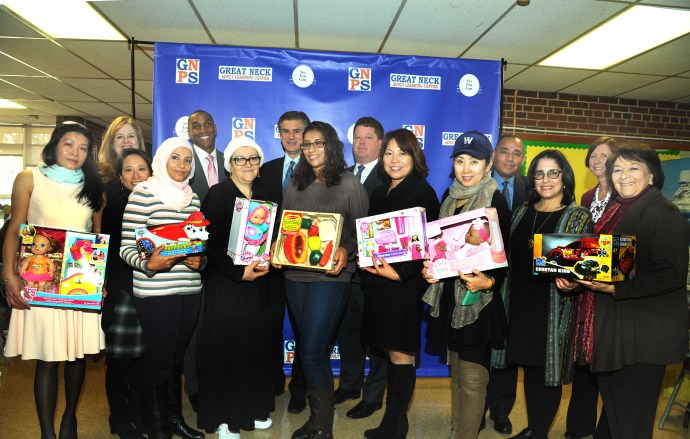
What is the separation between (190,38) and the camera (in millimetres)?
4473

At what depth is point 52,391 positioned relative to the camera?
99.0 inches

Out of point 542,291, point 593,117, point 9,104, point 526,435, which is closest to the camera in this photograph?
point 542,291

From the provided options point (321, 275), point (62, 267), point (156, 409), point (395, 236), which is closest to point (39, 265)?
point (62, 267)

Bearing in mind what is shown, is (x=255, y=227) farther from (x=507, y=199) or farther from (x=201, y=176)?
(x=507, y=199)

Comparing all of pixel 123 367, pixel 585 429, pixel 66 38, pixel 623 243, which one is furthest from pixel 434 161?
pixel 66 38

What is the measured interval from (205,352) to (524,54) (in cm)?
423

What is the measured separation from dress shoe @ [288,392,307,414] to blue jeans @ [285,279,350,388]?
2.55ft

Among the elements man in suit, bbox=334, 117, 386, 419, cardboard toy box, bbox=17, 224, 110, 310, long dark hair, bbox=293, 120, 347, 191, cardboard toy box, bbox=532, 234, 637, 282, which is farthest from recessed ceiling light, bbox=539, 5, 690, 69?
cardboard toy box, bbox=17, 224, 110, 310

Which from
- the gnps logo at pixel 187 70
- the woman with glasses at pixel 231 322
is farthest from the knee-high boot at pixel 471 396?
the gnps logo at pixel 187 70

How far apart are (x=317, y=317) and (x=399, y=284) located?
0.49m

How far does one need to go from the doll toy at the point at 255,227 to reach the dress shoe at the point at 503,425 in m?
2.02

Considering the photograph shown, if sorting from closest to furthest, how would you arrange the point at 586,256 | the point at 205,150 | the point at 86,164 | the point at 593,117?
the point at 586,256
the point at 86,164
the point at 205,150
the point at 593,117

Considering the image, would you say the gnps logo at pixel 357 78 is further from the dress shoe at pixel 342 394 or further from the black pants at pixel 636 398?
the black pants at pixel 636 398

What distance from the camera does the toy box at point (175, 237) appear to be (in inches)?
87.5
